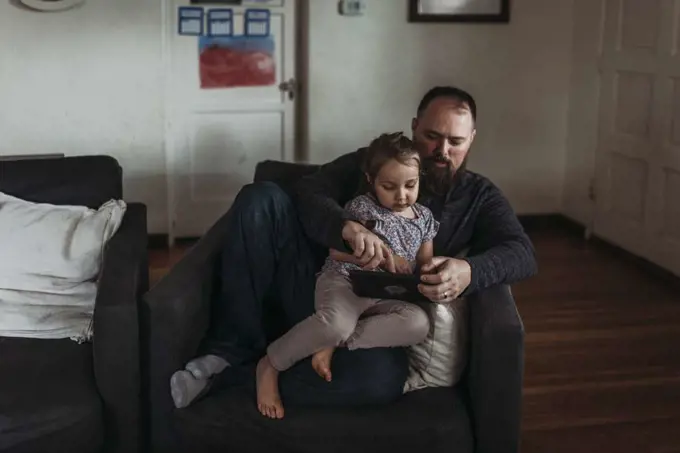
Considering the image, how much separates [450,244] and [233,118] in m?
2.70

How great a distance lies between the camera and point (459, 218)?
7.96ft

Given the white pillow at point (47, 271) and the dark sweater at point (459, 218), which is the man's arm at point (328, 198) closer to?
the dark sweater at point (459, 218)

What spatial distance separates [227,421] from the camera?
2.06 meters

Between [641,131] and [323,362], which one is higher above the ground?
[641,131]

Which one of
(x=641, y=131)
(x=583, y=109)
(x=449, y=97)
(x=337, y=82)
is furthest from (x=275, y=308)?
(x=583, y=109)

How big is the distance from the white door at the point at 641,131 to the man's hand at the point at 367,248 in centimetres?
255

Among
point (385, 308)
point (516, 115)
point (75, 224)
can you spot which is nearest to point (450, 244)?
point (385, 308)

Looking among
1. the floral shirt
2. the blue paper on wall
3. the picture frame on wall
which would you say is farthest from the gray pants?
the picture frame on wall

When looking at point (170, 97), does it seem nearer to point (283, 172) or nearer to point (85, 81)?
point (85, 81)

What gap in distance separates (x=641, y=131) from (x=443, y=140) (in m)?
2.46

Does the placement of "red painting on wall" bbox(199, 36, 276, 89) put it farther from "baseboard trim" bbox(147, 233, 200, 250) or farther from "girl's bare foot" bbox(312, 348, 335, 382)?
"girl's bare foot" bbox(312, 348, 335, 382)

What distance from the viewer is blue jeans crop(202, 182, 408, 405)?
2.09 m

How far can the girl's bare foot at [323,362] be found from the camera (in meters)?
2.08

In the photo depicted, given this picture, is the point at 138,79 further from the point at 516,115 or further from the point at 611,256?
the point at 611,256
